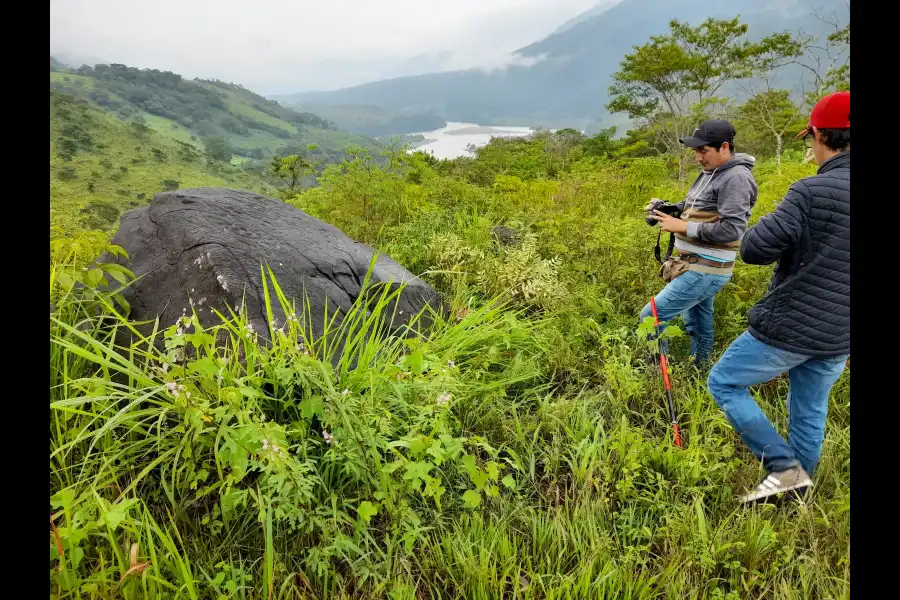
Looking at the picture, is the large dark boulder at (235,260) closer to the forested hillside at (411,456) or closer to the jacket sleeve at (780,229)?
the forested hillside at (411,456)

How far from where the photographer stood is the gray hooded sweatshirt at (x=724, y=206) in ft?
10.0

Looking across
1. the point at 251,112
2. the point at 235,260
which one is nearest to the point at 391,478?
the point at 235,260

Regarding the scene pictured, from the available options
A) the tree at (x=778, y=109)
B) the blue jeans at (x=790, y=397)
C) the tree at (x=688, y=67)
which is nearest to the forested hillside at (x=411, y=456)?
the blue jeans at (x=790, y=397)

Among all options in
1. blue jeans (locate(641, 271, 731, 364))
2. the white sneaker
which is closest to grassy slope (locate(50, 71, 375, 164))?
blue jeans (locate(641, 271, 731, 364))

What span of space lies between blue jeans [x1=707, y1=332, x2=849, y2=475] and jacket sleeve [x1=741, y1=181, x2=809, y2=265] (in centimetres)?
46

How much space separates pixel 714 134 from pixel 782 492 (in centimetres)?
215

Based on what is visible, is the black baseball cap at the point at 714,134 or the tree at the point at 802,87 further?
the tree at the point at 802,87

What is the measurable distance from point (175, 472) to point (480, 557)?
4.26 ft

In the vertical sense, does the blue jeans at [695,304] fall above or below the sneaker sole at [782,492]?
above

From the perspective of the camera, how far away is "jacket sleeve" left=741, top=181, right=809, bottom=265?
7.02 ft

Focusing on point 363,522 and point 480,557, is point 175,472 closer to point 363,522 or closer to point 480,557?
point 363,522

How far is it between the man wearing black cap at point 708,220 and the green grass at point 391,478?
0.55 m
